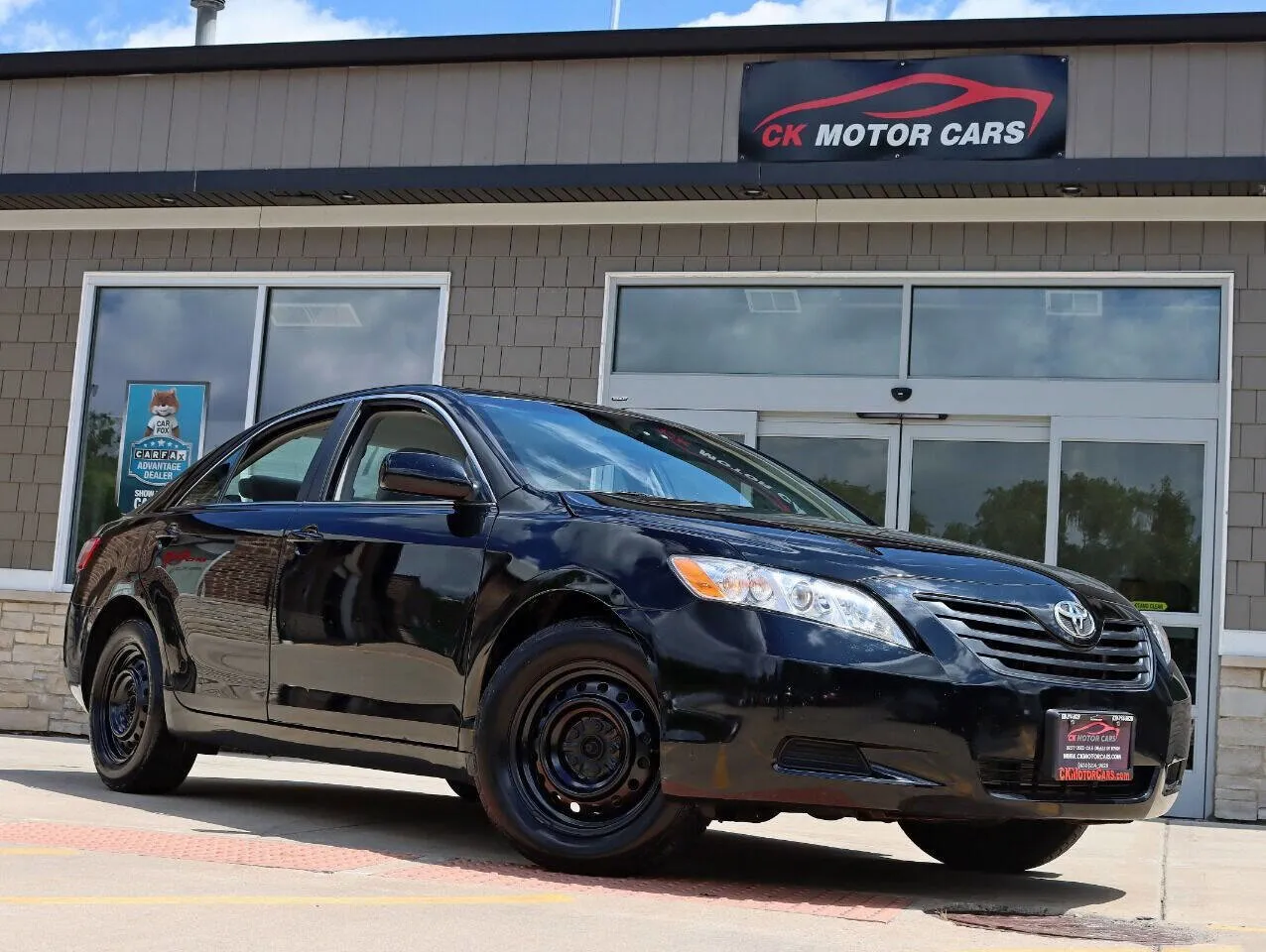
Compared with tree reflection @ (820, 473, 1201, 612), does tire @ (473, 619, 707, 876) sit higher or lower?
lower

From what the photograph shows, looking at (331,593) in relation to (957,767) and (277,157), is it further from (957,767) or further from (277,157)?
(277,157)

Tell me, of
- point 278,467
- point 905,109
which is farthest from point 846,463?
point 278,467

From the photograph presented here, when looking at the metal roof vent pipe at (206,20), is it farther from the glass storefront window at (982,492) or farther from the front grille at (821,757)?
the front grille at (821,757)

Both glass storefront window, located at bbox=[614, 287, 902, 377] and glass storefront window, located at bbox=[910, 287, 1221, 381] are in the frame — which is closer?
glass storefront window, located at bbox=[910, 287, 1221, 381]

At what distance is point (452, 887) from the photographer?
186 inches

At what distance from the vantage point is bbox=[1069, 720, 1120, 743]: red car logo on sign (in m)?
4.92

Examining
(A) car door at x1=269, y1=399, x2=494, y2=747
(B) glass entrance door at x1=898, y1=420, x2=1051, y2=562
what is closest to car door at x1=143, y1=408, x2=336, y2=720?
(A) car door at x1=269, y1=399, x2=494, y2=747

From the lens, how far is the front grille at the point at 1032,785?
4809 millimetres

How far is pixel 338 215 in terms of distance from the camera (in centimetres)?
1311

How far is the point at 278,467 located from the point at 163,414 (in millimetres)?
7087

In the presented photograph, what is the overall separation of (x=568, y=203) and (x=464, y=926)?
896 cm

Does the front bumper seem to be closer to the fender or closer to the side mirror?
the fender

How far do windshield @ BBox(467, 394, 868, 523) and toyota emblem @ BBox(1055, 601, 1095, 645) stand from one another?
3.68 feet

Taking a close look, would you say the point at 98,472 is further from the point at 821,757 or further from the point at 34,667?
the point at 821,757
